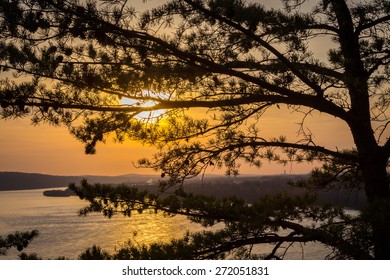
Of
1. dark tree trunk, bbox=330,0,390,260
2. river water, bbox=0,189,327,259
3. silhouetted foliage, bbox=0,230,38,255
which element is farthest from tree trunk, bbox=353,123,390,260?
river water, bbox=0,189,327,259

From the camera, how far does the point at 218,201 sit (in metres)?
4.30

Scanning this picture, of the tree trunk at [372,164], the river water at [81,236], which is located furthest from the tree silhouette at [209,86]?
the river water at [81,236]

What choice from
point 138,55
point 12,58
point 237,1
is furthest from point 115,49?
point 237,1

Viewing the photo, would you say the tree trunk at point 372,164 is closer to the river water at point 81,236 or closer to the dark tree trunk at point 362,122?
the dark tree trunk at point 362,122

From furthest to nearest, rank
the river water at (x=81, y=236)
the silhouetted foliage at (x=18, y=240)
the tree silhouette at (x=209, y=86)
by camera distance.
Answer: the river water at (x=81, y=236), the silhouetted foliage at (x=18, y=240), the tree silhouette at (x=209, y=86)

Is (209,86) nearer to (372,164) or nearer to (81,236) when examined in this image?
(372,164)

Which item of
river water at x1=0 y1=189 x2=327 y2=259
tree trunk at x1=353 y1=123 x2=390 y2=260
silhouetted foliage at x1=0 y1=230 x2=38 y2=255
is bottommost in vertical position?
river water at x1=0 y1=189 x2=327 y2=259

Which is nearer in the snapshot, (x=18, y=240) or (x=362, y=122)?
(x=362, y=122)

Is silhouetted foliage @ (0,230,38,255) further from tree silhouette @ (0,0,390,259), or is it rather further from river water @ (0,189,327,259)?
river water @ (0,189,327,259)

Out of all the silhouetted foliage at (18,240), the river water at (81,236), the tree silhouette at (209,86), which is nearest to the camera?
the tree silhouette at (209,86)

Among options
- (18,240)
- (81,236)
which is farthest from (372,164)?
(81,236)

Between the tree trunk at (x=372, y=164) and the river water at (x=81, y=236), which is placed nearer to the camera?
the tree trunk at (x=372, y=164)
